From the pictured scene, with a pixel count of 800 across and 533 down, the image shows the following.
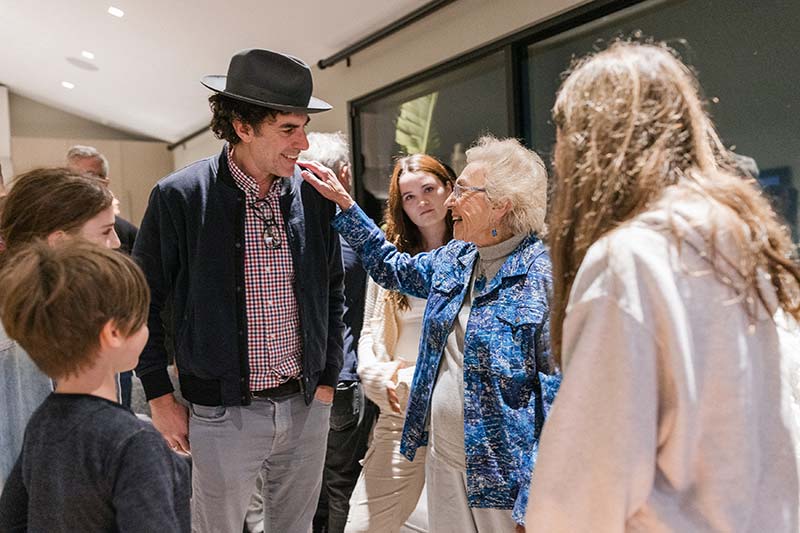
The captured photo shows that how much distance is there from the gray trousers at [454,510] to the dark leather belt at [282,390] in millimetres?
382

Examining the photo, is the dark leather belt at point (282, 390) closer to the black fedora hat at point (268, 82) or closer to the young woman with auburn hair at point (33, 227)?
the young woman with auburn hair at point (33, 227)

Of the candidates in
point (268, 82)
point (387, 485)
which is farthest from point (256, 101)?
point (387, 485)

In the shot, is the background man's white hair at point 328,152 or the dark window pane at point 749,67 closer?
the dark window pane at point 749,67

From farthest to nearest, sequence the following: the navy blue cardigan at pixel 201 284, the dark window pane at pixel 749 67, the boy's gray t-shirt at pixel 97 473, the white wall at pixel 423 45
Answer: the white wall at pixel 423 45
the dark window pane at pixel 749 67
the navy blue cardigan at pixel 201 284
the boy's gray t-shirt at pixel 97 473

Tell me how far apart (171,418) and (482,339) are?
0.79 m

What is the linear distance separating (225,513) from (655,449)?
1.20m

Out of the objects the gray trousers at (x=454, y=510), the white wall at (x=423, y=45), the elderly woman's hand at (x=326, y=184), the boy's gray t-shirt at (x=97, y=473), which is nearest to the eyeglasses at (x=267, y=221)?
the elderly woman's hand at (x=326, y=184)

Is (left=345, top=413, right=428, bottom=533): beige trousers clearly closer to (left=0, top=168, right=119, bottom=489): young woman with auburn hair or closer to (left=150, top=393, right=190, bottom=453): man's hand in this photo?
(left=150, top=393, right=190, bottom=453): man's hand

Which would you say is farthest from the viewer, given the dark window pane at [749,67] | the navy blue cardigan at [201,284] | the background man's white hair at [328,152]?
the background man's white hair at [328,152]

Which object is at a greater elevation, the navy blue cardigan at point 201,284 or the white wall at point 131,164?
the white wall at point 131,164

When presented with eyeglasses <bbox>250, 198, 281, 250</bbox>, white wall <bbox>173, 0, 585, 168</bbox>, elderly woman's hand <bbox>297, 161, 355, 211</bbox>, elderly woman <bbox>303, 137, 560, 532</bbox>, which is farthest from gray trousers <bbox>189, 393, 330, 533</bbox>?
white wall <bbox>173, 0, 585, 168</bbox>

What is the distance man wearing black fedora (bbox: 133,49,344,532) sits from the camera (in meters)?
1.72

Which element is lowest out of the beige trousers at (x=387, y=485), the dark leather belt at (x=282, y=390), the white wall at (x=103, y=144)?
the beige trousers at (x=387, y=485)

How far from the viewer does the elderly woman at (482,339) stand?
5.27 feet
